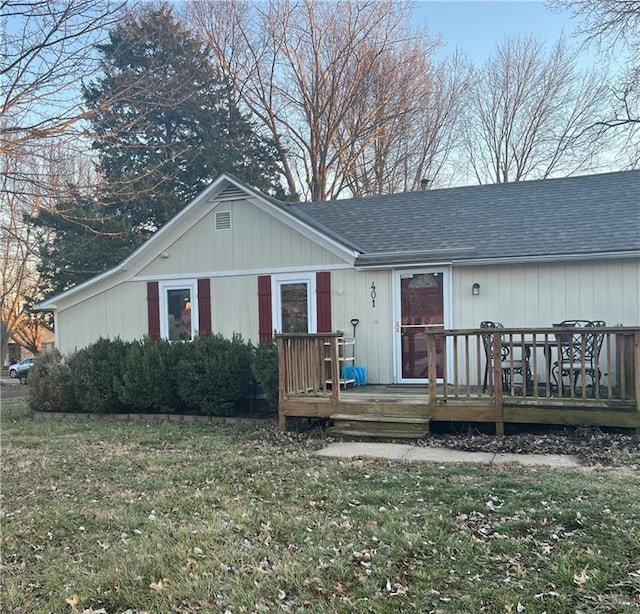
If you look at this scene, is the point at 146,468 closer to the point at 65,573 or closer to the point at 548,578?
the point at 65,573

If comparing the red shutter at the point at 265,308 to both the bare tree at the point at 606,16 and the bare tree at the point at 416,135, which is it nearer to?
the bare tree at the point at 606,16

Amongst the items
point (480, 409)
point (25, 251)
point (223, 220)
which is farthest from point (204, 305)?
point (25, 251)

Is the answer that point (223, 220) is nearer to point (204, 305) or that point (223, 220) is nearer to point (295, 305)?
point (204, 305)

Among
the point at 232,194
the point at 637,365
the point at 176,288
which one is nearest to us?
the point at 637,365

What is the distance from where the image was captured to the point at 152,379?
28.4 ft

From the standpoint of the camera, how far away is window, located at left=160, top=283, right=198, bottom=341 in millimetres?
10531

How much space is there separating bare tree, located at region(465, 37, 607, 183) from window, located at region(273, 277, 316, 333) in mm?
14204

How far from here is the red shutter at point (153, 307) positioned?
10.7 meters

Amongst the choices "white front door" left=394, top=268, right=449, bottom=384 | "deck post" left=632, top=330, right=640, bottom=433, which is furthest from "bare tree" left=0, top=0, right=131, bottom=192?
"deck post" left=632, top=330, right=640, bottom=433

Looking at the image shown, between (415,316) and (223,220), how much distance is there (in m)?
4.01

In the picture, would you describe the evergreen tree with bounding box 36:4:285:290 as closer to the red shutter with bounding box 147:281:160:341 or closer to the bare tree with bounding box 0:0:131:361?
the red shutter with bounding box 147:281:160:341

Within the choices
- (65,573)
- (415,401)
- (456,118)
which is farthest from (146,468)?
(456,118)

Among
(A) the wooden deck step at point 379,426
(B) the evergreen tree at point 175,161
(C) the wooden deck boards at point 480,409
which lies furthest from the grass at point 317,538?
(B) the evergreen tree at point 175,161

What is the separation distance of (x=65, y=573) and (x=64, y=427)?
5387mm
